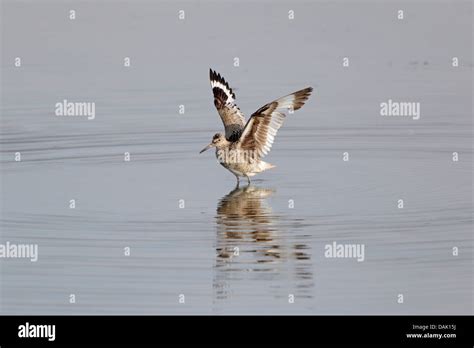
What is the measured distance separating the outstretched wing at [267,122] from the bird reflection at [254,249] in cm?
138

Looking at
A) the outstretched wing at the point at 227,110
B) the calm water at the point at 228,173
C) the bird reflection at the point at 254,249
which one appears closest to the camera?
the calm water at the point at 228,173

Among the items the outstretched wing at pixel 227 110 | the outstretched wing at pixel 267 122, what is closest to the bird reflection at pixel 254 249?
the outstretched wing at pixel 267 122

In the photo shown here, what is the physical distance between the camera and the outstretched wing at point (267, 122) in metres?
15.9

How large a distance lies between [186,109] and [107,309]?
10309 mm

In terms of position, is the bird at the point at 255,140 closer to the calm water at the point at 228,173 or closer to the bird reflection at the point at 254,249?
the calm water at the point at 228,173

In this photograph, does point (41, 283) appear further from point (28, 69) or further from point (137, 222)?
point (28, 69)

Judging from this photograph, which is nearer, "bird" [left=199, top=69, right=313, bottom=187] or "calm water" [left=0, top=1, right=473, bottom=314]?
"calm water" [left=0, top=1, right=473, bottom=314]

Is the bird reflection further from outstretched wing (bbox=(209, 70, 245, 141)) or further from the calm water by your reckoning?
outstretched wing (bbox=(209, 70, 245, 141))

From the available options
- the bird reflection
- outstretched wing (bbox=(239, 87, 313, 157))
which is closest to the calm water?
the bird reflection

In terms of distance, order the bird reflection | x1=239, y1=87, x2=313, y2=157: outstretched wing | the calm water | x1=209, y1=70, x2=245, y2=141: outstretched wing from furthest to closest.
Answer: x1=209, y1=70, x2=245, y2=141: outstretched wing, x1=239, y1=87, x2=313, y2=157: outstretched wing, the bird reflection, the calm water

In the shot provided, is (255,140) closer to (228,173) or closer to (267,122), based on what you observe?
(267,122)

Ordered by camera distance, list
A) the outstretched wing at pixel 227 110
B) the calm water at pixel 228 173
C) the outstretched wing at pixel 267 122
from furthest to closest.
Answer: the outstretched wing at pixel 227 110 < the outstretched wing at pixel 267 122 < the calm water at pixel 228 173

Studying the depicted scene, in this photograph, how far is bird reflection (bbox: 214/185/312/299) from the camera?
476 inches

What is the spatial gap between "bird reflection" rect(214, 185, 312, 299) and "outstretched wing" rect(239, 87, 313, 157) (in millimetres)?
1382
